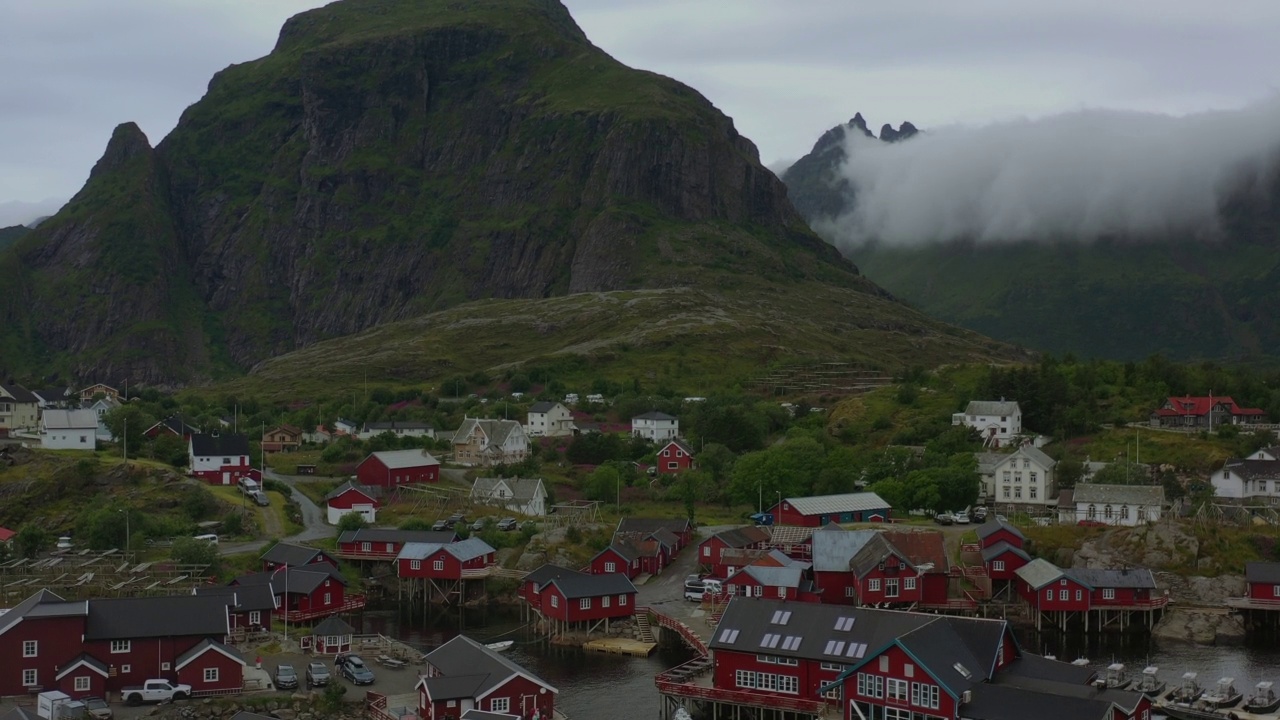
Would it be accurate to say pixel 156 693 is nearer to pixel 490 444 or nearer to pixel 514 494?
pixel 514 494

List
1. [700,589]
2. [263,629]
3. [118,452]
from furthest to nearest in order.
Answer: [118,452]
[700,589]
[263,629]

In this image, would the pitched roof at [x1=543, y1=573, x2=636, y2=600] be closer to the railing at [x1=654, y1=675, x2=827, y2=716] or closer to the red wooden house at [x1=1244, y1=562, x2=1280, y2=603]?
the railing at [x1=654, y1=675, x2=827, y2=716]

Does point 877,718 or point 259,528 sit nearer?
point 877,718

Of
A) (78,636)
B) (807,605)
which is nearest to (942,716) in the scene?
(807,605)

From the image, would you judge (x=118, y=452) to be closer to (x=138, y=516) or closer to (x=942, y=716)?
(x=138, y=516)

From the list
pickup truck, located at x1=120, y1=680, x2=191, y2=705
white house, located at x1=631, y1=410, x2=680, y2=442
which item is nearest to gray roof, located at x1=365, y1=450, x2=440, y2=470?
white house, located at x1=631, y1=410, x2=680, y2=442

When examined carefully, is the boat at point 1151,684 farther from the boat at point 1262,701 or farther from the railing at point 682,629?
the railing at point 682,629
